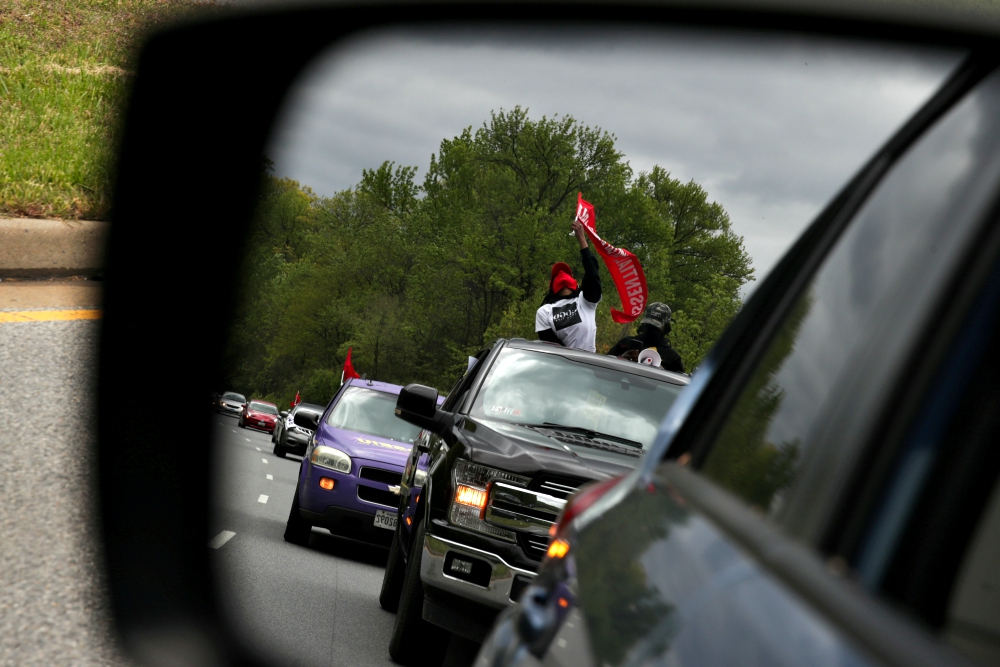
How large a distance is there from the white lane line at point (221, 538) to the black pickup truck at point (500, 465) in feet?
6.89

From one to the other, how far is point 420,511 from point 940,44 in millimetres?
3832

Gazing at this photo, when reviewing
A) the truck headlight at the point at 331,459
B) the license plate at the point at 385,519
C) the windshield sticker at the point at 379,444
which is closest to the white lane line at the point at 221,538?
the truck headlight at the point at 331,459

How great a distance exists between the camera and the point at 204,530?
6895 millimetres

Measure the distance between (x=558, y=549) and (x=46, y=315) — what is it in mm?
6928

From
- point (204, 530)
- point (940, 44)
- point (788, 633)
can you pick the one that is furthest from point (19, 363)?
point (788, 633)

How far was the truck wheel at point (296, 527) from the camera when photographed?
1021 cm

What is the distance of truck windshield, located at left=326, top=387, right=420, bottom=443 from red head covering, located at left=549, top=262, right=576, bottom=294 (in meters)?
2.98

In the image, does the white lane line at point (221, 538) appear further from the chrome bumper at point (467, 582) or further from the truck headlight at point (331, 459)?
the chrome bumper at point (467, 582)

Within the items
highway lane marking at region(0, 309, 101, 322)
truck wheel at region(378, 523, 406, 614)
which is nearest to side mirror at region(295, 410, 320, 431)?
highway lane marking at region(0, 309, 101, 322)

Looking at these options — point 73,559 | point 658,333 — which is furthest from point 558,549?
point 658,333

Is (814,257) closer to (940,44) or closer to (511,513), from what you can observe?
(940,44)

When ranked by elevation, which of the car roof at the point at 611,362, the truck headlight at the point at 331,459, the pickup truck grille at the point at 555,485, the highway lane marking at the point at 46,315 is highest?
the car roof at the point at 611,362

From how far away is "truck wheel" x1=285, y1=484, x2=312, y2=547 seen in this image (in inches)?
402

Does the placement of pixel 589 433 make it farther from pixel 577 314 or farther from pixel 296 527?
pixel 296 527
